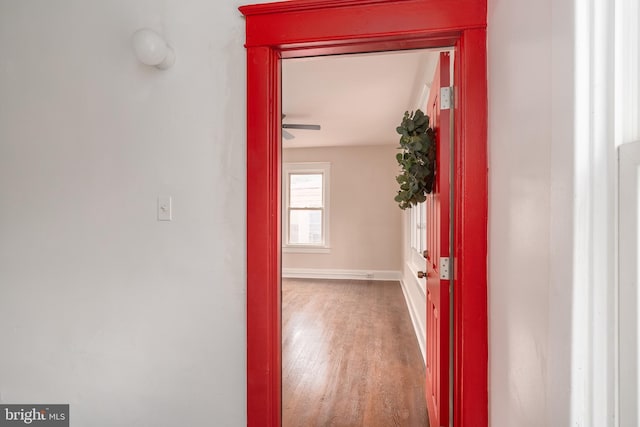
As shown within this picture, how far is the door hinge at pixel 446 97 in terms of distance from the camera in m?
1.59

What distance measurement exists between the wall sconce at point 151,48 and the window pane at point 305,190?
538cm

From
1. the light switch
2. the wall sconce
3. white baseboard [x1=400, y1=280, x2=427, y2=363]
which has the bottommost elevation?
white baseboard [x1=400, y1=280, x2=427, y2=363]

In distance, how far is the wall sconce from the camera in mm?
1395

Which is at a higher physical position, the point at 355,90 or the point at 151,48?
the point at 355,90

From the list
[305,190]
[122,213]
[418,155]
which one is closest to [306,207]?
[305,190]

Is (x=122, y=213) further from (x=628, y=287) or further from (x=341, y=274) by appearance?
(x=341, y=274)

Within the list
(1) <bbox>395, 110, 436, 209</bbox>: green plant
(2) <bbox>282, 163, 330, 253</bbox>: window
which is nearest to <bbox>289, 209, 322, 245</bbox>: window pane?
(2) <bbox>282, 163, 330, 253</bbox>: window

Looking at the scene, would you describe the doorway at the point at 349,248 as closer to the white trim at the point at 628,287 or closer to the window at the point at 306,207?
the window at the point at 306,207

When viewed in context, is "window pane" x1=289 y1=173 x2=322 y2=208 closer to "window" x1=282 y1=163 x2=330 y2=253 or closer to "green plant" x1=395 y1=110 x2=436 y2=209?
"window" x1=282 y1=163 x2=330 y2=253

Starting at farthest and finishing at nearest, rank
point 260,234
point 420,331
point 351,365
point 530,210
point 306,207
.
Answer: point 306,207 < point 420,331 < point 351,365 < point 260,234 < point 530,210

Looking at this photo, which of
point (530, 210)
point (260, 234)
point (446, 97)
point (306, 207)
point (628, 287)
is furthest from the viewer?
point (306, 207)

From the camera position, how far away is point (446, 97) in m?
1.59

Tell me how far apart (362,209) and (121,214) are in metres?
5.34

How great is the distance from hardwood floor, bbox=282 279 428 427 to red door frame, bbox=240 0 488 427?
90cm
